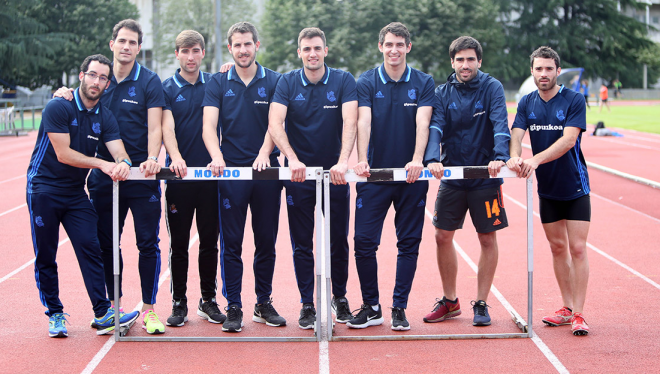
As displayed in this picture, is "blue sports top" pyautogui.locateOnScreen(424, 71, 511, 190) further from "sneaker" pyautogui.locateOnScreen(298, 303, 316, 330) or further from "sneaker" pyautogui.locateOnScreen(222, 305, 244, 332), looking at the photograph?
"sneaker" pyautogui.locateOnScreen(222, 305, 244, 332)

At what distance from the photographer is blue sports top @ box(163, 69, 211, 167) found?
498 centimetres

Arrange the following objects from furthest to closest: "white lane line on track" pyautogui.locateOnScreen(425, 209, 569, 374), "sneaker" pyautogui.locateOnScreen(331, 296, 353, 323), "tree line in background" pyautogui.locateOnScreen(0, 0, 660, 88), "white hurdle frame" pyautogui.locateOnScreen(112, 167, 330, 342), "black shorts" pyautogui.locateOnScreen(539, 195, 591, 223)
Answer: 1. "tree line in background" pyautogui.locateOnScreen(0, 0, 660, 88)
2. "sneaker" pyautogui.locateOnScreen(331, 296, 353, 323)
3. "black shorts" pyautogui.locateOnScreen(539, 195, 591, 223)
4. "white hurdle frame" pyautogui.locateOnScreen(112, 167, 330, 342)
5. "white lane line on track" pyautogui.locateOnScreen(425, 209, 569, 374)

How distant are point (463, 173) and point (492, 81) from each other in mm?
835

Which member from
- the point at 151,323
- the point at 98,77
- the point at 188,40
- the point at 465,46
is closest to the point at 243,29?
the point at 188,40

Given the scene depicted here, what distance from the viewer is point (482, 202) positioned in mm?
4914

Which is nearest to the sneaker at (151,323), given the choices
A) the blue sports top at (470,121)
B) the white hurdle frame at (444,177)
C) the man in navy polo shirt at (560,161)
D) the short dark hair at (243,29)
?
the white hurdle frame at (444,177)

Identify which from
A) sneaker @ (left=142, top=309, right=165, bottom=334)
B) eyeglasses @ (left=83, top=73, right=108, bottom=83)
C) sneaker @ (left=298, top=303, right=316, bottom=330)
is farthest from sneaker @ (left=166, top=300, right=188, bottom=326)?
eyeglasses @ (left=83, top=73, right=108, bottom=83)

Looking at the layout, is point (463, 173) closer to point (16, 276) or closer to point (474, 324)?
point (474, 324)

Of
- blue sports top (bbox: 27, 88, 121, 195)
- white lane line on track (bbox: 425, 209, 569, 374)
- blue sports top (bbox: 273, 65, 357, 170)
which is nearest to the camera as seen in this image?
white lane line on track (bbox: 425, 209, 569, 374)

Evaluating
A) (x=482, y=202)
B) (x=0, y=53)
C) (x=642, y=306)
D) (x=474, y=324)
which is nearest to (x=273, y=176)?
(x=482, y=202)

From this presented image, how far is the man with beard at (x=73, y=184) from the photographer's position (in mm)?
4613

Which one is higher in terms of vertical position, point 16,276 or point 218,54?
point 218,54

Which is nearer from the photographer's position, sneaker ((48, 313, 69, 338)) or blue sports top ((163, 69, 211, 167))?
sneaker ((48, 313, 69, 338))

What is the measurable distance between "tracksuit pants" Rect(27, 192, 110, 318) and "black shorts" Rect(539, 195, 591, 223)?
130 inches
